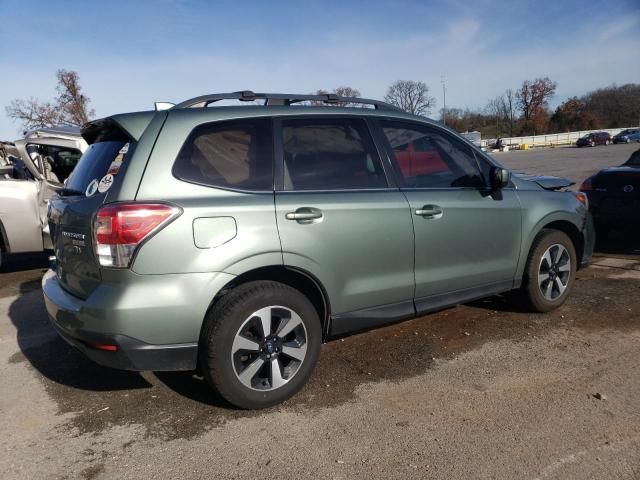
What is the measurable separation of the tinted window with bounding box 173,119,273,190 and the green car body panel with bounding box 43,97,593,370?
0.16 ft

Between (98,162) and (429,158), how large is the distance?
240cm

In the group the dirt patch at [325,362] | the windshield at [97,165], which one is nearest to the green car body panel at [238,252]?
the windshield at [97,165]

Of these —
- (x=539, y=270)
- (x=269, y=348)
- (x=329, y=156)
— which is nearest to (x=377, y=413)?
(x=269, y=348)

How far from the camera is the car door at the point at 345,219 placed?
3.26 meters

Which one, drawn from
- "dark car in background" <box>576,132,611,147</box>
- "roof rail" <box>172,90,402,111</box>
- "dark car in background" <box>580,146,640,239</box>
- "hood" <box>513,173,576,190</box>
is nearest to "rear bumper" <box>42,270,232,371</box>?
"roof rail" <box>172,90,402,111</box>

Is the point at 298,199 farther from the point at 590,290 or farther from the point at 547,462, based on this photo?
the point at 590,290

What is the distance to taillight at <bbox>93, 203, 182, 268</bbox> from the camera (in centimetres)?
280

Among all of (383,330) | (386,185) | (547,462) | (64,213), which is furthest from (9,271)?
(547,462)

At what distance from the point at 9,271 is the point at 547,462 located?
762 centimetres

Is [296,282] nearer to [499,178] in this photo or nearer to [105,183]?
[105,183]

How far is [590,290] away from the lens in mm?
5551

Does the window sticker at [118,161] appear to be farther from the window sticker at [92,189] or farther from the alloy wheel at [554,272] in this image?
the alloy wheel at [554,272]

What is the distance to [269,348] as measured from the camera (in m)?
3.20

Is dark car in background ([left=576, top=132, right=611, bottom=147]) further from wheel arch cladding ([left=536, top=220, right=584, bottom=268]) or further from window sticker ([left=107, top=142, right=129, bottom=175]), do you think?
window sticker ([left=107, top=142, right=129, bottom=175])
